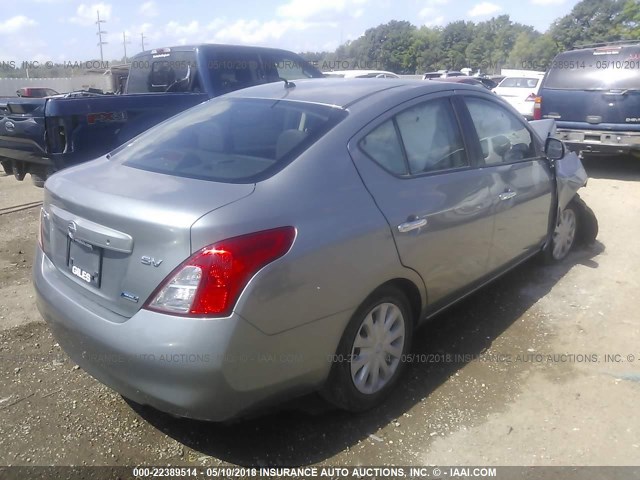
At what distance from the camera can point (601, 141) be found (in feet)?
27.9

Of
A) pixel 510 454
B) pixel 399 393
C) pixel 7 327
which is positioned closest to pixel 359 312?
pixel 399 393

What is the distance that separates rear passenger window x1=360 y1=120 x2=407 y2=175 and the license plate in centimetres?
135

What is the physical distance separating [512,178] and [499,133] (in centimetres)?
34

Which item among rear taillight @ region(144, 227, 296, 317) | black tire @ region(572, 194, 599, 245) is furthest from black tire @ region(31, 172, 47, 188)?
black tire @ region(572, 194, 599, 245)

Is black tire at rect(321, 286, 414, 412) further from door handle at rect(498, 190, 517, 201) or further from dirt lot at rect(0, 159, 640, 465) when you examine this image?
door handle at rect(498, 190, 517, 201)

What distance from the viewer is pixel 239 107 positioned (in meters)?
3.32

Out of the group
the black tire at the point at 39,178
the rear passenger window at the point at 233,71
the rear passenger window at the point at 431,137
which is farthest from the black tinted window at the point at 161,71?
the rear passenger window at the point at 431,137

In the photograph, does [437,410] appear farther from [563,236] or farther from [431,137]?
[563,236]

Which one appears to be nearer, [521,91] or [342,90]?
[342,90]

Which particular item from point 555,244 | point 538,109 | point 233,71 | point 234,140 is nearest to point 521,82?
point 538,109

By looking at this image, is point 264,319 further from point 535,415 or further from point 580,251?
point 580,251

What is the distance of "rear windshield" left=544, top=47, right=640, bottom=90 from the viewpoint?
326 inches

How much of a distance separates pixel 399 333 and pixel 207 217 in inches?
53.0

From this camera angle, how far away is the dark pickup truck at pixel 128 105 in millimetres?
5414
